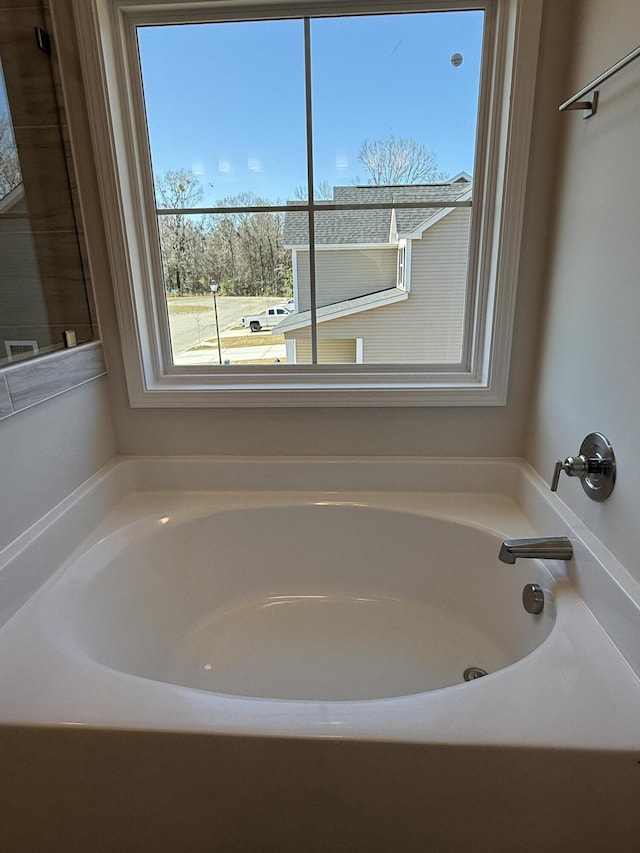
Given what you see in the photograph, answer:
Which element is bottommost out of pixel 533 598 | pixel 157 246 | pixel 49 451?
pixel 533 598

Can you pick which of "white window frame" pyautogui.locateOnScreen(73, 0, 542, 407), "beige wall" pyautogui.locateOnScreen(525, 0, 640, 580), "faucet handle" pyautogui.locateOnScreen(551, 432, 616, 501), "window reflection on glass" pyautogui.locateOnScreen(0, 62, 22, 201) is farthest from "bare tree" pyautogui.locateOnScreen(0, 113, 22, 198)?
"faucet handle" pyautogui.locateOnScreen(551, 432, 616, 501)

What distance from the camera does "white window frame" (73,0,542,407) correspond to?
51.8 inches

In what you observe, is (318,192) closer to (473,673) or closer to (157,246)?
(157,246)

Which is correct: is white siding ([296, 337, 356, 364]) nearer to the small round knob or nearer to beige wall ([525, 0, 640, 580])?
beige wall ([525, 0, 640, 580])

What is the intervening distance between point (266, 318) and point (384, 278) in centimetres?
42

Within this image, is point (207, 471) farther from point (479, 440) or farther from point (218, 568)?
point (479, 440)

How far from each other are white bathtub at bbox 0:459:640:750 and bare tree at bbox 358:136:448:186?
2.96 feet

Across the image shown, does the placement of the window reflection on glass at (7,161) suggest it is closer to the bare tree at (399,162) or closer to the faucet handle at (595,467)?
the bare tree at (399,162)

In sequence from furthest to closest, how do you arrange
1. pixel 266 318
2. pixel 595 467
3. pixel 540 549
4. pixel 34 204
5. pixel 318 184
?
pixel 266 318 → pixel 318 184 → pixel 34 204 → pixel 540 549 → pixel 595 467

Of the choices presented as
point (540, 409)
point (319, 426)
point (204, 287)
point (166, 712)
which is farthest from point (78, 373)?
point (540, 409)

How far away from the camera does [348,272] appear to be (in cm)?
160

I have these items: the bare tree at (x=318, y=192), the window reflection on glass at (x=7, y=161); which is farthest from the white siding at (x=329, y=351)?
the window reflection on glass at (x=7, y=161)

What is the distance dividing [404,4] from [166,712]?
6.02 ft

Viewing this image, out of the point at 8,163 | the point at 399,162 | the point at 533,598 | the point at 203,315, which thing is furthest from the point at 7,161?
the point at 533,598
